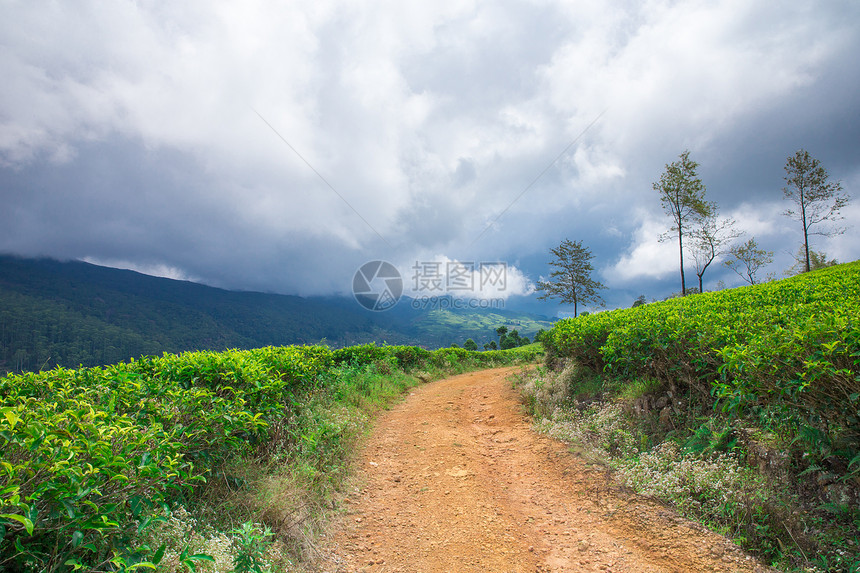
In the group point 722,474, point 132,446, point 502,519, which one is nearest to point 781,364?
point 722,474

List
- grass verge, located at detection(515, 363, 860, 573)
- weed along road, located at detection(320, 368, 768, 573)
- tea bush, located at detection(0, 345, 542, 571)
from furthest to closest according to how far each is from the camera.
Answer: weed along road, located at detection(320, 368, 768, 573), grass verge, located at detection(515, 363, 860, 573), tea bush, located at detection(0, 345, 542, 571)

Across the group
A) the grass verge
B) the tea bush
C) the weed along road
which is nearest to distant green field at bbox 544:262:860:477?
the grass verge

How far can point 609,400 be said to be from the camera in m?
7.00

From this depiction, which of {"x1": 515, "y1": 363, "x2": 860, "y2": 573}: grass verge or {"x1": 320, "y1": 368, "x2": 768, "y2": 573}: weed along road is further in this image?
{"x1": 320, "y1": 368, "x2": 768, "y2": 573}: weed along road

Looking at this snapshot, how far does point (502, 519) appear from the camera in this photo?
4.38 m

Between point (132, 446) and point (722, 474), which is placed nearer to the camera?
point (132, 446)

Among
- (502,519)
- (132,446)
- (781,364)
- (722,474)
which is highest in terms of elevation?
(781,364)

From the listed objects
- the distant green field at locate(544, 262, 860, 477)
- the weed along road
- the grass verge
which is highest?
the distant green field at locate(544, 262, 860, 477)

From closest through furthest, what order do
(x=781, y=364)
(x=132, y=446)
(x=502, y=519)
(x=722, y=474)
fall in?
(x=132, y=446), (x=781, y=364), (x=722, y=474), (x=502, y=519)

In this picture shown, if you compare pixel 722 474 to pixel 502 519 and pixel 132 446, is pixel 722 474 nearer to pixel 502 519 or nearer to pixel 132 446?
pixel 502 519

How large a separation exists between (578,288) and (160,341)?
16787 centimetres

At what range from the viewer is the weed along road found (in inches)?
140

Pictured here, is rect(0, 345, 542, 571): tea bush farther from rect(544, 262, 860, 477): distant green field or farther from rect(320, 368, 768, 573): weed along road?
rect(544, 262, 860, 477): distant green field

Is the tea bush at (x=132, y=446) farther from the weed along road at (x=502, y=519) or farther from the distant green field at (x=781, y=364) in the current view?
the distant green field at (x=781, y=364)
